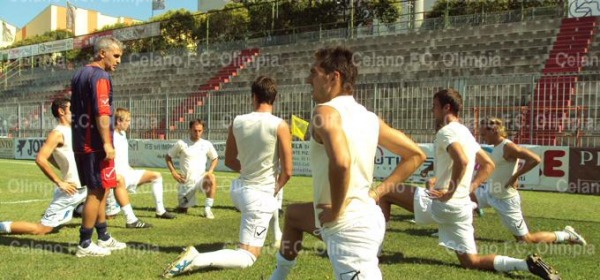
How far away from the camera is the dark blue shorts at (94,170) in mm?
5535

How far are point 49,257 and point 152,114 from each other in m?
18.1

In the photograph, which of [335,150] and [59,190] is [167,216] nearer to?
[59,190]

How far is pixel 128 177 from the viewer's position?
8.66 m

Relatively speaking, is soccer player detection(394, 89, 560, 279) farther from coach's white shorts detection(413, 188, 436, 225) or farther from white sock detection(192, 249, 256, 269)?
white sock detection(192, 249, 256, 269)

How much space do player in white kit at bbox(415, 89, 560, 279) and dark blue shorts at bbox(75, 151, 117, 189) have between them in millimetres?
3042

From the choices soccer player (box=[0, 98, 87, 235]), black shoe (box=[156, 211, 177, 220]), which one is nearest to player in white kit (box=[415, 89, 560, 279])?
soccer player (box=[0, 98, 87, 235])

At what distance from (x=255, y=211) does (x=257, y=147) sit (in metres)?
0.54

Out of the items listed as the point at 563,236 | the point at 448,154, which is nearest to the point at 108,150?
the point at 448,154

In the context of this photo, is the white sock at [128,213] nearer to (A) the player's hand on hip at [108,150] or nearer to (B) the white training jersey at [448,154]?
(A) the player's hand on hip at [108,150]

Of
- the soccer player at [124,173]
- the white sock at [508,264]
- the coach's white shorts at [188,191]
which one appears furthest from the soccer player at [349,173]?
the coach's white shorts at [188,191]

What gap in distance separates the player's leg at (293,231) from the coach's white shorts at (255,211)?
2.77 feet

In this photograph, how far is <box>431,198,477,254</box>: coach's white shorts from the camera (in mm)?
5348

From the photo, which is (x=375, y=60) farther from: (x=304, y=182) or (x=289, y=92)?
(x=304, y=182)

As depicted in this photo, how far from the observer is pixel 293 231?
4055 millimetres
